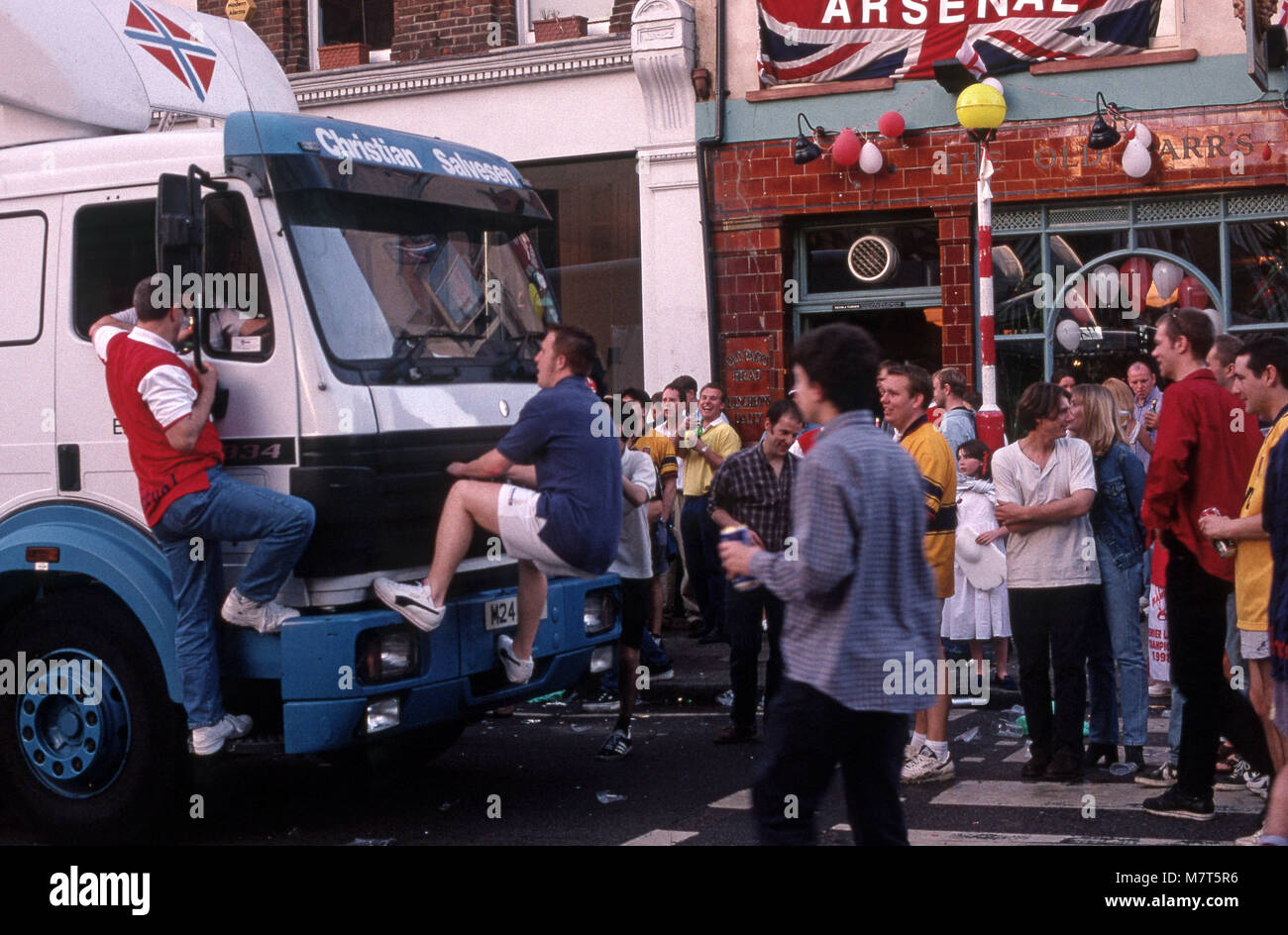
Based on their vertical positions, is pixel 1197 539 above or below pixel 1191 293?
below

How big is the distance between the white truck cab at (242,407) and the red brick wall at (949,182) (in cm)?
865

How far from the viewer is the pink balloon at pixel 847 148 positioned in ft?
50.6

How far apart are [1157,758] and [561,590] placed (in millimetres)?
3471

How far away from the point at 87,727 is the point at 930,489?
4023 millimetres

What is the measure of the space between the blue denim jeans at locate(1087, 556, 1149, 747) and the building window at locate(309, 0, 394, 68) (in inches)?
484

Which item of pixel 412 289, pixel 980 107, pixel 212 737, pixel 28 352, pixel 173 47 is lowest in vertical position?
pixel 212 737

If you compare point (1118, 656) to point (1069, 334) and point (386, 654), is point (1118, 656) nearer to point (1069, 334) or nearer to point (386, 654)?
point (386, 654)

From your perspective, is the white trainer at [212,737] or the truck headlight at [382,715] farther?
the truck headlight at [382,715]

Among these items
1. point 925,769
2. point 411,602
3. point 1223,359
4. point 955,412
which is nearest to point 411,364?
point 411,602

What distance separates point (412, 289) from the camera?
7.20m

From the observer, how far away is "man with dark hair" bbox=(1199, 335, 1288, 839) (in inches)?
244

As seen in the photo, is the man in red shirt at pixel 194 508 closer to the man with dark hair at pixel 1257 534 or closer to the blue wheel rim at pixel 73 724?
the blue wheel rim at pixel 73 724

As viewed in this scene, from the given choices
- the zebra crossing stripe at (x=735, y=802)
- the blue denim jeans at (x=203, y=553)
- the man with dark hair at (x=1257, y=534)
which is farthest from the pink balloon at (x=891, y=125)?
the blue denim jeans at (x=203, y=553)
